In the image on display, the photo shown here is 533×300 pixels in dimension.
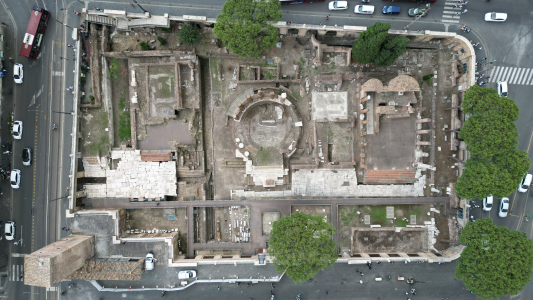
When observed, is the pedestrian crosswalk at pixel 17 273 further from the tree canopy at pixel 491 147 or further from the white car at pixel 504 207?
the white car at pixel 504 207

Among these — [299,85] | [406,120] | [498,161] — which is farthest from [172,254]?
[498,161]

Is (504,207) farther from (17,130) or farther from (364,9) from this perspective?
(17,130)

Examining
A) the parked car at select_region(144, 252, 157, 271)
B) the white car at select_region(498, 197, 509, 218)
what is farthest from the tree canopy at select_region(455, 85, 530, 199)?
the parked car at select_region(144, 252, 157, 271)

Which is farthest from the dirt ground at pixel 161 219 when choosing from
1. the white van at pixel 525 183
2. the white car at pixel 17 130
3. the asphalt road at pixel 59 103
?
the white van at pixel 525 183

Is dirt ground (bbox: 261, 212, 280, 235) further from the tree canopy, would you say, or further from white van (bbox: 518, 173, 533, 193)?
white van (bbox: 518, 173, 533, 193)

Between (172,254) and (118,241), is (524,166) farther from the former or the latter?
(118,241)

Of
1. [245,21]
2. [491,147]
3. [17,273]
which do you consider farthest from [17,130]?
[491,147]
